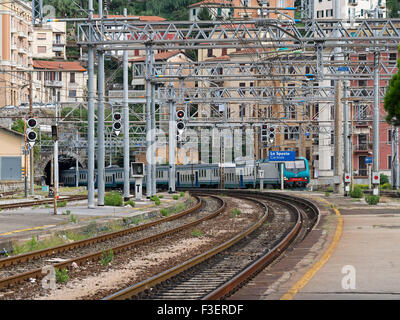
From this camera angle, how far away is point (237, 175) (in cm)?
7169

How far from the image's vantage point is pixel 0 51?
280 ft

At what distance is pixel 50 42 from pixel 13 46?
117 feet

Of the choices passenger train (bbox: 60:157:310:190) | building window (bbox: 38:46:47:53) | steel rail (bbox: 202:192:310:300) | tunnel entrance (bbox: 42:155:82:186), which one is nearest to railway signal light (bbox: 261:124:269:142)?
passenger train (bbox: 60:157:310:190)

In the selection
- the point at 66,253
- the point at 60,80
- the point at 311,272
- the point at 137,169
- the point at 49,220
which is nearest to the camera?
the point at 311,272

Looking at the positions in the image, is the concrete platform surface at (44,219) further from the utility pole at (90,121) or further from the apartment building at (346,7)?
the apartment building at (346,7)

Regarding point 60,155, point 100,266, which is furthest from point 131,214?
point 60,155

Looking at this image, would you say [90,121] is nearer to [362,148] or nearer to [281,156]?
[281,156]

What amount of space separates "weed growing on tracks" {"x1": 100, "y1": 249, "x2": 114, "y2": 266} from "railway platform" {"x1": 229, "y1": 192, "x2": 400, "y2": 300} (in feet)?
11.0

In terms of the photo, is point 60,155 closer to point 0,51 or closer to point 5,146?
point 0,51

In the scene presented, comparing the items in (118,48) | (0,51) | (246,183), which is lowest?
Result: (246,183)

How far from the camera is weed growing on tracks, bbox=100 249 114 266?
15210 mm

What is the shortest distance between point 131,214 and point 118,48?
7.33m

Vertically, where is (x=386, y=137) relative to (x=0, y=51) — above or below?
below

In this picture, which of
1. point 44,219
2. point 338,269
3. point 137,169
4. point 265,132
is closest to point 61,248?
point 44,219
